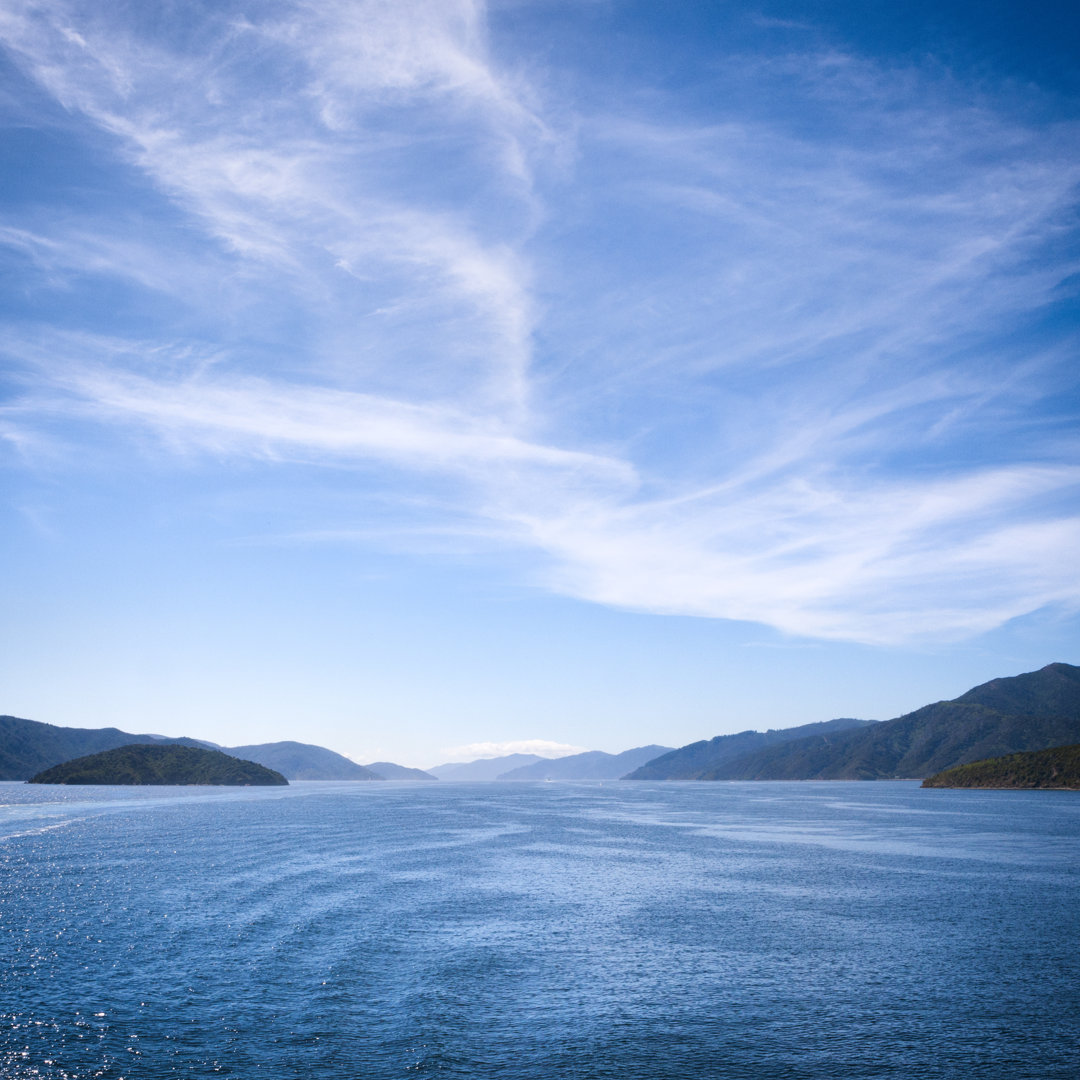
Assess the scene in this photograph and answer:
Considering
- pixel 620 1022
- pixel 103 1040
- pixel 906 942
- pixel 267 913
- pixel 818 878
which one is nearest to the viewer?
pixel 103 1040

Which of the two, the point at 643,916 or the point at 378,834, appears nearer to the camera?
the point at 643,916

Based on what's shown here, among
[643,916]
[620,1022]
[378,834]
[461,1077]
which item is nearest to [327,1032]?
[461,1077]

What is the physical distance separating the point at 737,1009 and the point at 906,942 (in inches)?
834

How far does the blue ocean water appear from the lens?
31.5 meters

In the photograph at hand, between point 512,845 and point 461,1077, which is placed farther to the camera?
point 512,845

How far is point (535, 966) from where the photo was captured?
45.0 meters

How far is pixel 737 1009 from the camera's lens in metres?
37.3

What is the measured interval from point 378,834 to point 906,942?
321ft

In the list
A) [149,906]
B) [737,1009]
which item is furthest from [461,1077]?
[149,906]

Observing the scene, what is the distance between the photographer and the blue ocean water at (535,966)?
103 ft

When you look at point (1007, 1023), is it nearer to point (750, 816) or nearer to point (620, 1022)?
point (620, 1022)

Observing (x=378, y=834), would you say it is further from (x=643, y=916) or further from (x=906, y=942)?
(x=906, y=942)

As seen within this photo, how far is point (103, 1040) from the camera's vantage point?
1276 inches

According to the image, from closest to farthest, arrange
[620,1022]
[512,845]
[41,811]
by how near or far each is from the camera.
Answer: [620,1022]
[512,845]
[41,811]
